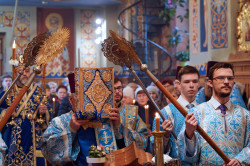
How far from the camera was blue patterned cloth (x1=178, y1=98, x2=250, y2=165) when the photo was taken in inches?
147

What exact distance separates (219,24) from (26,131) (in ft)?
13.1

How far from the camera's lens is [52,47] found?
3.81 m

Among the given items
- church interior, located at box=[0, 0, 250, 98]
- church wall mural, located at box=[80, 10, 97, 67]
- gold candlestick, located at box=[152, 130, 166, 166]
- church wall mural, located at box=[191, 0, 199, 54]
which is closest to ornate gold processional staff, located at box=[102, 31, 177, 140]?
gold candlestick, located at box=[152, 130, 166, 166]

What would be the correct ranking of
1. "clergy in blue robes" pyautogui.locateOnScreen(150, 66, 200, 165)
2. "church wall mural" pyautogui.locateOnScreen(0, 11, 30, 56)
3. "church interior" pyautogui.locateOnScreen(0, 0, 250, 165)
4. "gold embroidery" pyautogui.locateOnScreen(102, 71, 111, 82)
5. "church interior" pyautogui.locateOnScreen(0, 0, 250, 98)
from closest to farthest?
"church interior" pyautogui.locateOnScreen(0, 0, 250, 165), "gold embroidery" pyautogui.locateOnScreen(102, 71, 111, 82), "clergy in blue robes" pyautogui.locateOnScreen(150, 66, 200, 165), "church interior" pyautogui.locateOnScreen(0, 0, 250, 98), "church wall mural" pyautogui.locateOnScreen(0, 11, 30, 56)

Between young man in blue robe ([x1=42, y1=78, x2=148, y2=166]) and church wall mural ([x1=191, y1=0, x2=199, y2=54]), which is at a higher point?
church wall mural ([x1=191, y1=0, x2=199, y2=54])

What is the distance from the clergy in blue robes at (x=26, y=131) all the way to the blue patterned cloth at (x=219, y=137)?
2929mm

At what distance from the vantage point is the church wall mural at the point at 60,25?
704 inches

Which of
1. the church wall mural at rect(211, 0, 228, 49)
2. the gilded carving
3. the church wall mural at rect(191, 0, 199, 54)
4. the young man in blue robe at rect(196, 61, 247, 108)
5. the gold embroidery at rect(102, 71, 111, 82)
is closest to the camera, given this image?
the gold embroidery at rect(102, 71, 111, 82)

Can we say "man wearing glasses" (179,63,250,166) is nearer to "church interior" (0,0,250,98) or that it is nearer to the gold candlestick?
the gold candlestick

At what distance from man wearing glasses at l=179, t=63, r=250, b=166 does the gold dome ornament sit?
45.1 inches

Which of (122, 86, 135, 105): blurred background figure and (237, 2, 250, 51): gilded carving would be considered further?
(122, 86, 135, 105): blurred background figure

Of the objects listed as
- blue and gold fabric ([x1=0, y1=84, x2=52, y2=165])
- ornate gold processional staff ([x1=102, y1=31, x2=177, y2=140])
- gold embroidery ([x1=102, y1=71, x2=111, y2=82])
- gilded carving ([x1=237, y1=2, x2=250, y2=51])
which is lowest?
blue and gold fabric ([x1=0, y1=84, x2=52, y2=165])

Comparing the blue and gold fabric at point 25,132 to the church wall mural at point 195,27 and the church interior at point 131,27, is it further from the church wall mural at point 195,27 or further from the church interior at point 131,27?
the church wall mural at point 195,27

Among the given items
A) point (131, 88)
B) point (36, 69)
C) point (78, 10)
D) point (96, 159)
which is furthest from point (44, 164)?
Answer: point (78, 10)
